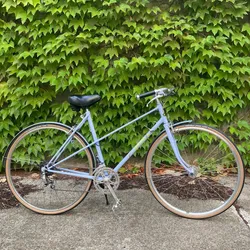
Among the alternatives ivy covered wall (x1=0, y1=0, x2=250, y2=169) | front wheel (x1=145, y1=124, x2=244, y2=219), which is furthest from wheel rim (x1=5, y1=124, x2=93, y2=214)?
front wheel (x1=145, y1=124, x2=244, y2=219)

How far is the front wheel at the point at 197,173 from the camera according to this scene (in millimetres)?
2973

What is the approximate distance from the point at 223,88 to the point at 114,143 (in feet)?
4.70

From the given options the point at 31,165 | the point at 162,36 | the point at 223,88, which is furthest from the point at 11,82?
the point at 223,88

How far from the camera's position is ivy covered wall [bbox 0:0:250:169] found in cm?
355

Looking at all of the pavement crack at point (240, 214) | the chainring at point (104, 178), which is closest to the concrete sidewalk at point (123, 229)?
the pavement crack at point (240, 214)

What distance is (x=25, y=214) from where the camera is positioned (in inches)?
123

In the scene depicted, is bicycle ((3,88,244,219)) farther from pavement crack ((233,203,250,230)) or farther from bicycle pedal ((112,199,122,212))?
pavement crack ((233,203,250,230))

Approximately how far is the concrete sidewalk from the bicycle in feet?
0.38

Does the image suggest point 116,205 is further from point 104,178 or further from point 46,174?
point 46,174

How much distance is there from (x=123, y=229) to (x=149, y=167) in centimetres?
61

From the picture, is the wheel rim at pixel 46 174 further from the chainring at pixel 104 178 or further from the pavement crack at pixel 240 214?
the pavement crack at pixel 240 214

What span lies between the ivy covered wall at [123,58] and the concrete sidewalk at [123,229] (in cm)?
96

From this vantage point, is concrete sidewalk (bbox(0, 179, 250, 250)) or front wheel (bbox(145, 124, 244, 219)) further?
front wheel (bbox(145, 124, 244, 219))

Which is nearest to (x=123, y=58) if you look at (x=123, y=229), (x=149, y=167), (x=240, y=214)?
(x=149, y=167)
